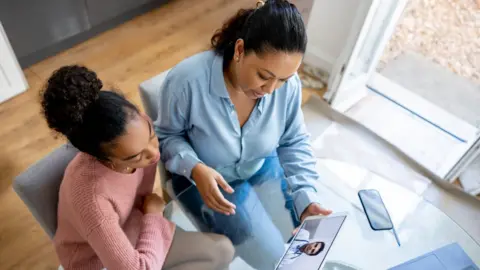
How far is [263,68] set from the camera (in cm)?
83

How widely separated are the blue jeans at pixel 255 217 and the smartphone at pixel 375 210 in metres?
0.23

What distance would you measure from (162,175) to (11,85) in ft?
3.93

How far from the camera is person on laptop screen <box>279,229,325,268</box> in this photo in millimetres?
810

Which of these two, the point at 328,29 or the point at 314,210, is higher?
the point at 314,210

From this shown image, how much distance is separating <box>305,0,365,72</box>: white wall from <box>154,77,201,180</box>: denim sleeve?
1.26m

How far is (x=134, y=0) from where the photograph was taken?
2.32 metres

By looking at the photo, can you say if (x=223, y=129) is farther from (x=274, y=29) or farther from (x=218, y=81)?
(x=274, y=29)

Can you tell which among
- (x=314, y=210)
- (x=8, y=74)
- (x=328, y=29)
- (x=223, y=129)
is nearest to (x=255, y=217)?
(x=314, y=210)

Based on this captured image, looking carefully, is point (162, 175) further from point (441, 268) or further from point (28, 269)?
point (441, 268)

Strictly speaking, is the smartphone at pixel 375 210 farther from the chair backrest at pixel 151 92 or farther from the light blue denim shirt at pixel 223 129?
the chair backrest at pixel 151 92

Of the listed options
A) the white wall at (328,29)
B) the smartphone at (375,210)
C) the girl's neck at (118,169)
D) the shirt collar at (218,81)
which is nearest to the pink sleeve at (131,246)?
the girl's neck at (118,169)

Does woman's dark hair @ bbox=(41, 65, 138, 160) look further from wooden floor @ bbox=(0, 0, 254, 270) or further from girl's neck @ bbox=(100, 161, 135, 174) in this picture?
wooden floor @ bbox=(0, 0, 254, 270)

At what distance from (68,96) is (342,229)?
770 mm

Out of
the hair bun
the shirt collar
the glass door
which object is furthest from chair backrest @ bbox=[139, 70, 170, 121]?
the glass door
